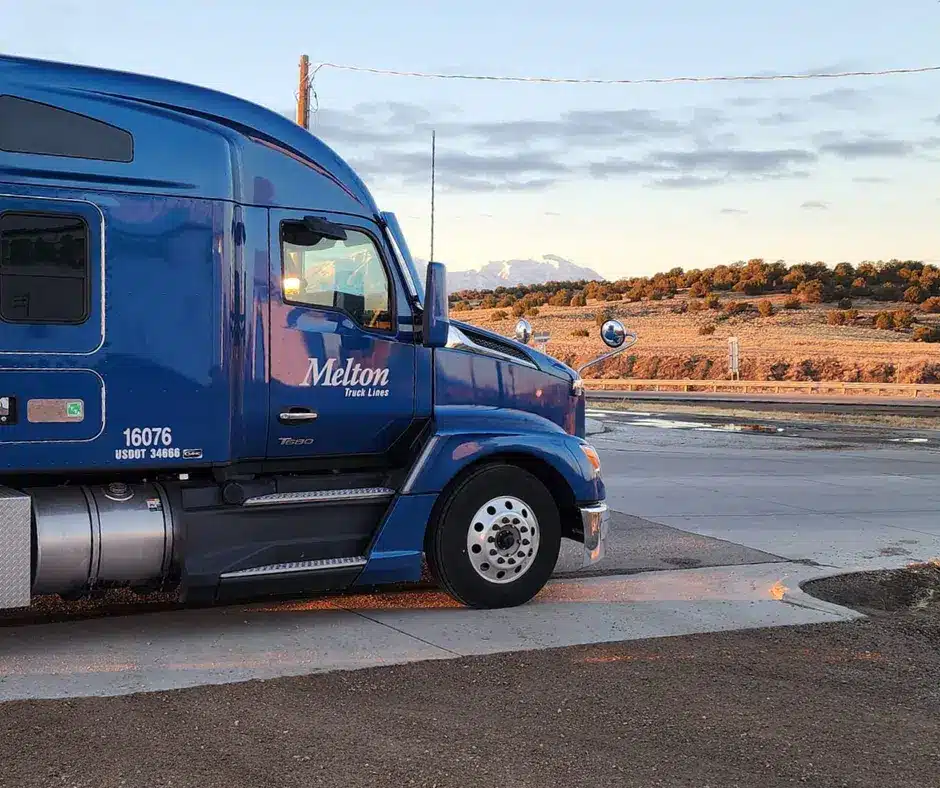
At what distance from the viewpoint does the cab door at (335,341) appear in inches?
283

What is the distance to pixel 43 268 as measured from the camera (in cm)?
644

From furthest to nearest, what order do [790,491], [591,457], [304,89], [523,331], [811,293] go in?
[811,293] < [304,89] < [790,491] < [523,331] < [591,457]

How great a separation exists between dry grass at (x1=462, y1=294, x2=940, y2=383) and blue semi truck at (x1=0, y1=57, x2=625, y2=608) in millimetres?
52664

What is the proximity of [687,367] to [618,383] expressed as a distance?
14.4m

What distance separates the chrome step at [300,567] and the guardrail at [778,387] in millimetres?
39676

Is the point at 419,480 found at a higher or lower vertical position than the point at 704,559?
higher

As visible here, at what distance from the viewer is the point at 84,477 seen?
6855mm

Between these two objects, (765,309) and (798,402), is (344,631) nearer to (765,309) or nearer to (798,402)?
(798,402)

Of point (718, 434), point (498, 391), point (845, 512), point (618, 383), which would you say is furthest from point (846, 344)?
point (498, 391)

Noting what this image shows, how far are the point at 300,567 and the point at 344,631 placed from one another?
461mm

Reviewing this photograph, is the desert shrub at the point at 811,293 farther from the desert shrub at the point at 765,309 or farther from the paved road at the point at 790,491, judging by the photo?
the paved road at the point at 790,491

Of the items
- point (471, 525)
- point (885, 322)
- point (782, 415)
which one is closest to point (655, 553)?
point (471, 525)

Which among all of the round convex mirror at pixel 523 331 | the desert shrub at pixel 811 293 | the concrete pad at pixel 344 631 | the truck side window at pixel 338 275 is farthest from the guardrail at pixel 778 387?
the desert shrub at pixel 811 293

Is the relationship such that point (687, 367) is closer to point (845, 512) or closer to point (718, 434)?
point (718, 434)
